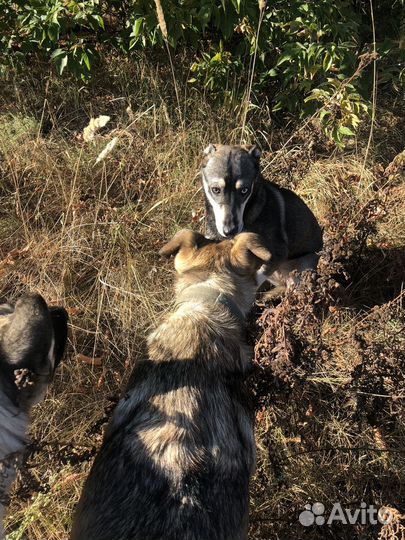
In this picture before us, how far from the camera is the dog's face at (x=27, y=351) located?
2443 mm

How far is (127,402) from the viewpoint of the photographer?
280cm

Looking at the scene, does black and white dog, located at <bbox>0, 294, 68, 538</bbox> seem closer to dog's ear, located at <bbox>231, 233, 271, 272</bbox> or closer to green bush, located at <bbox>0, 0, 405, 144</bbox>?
dog's ear, located at <bbox>231, 233, 271, 272</bbox>

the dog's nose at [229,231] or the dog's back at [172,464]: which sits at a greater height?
the dog's back at [172,464]

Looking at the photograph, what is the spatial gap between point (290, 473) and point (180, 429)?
1.49m

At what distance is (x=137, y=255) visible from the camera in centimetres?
502

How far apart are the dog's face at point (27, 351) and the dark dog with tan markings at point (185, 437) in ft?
1.40

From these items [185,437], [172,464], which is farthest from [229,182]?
[172,464]

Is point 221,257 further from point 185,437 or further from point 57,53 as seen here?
point 57,53

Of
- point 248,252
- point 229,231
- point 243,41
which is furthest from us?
point 243,41

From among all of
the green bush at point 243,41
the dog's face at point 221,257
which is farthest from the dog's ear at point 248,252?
the green bush at point 243,41

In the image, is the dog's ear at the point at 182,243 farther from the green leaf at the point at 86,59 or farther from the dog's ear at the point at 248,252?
the green leaf at the point at 86,59

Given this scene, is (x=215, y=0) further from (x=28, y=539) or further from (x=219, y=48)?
(x=28, y=539)

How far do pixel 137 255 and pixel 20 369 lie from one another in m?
2.59

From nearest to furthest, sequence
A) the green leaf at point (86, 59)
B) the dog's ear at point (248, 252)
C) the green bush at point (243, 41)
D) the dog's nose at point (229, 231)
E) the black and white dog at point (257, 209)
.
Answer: the dog's ear at point (248, 252) < the dog's nose at point (229, 231) < the black and white dog at point (257, 209) < the green bush at point (243, 41) < the green leaf at point (86, 59)
